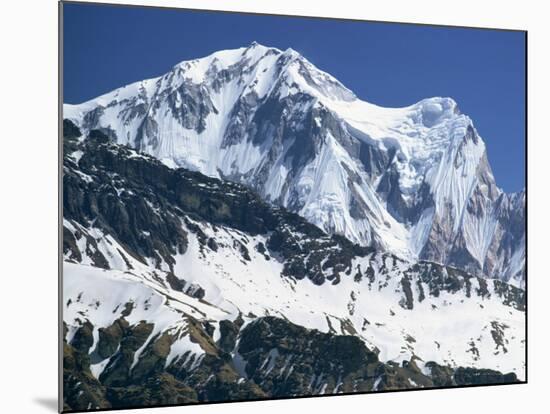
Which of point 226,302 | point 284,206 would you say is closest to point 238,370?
point 226,302

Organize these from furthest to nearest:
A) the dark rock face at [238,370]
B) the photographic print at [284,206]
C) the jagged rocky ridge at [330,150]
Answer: the jagged rocky ridge at [330,150], the photographic print at [284,206], the dark rock face at [238,370]

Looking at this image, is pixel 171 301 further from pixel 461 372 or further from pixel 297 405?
pixel 461 372

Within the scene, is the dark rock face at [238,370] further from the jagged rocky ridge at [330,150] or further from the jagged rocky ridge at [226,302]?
the jagged rocky ridge at [330,150]

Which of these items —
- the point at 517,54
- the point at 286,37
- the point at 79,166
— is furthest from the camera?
the point at 517,54

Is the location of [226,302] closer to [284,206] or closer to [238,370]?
[238,370]

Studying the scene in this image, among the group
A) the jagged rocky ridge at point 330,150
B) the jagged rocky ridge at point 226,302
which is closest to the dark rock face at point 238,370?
the jagged rocky ridge at point 226,302

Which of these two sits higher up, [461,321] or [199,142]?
[199,142]

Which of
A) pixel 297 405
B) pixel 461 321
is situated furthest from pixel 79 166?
pixel 461 321
